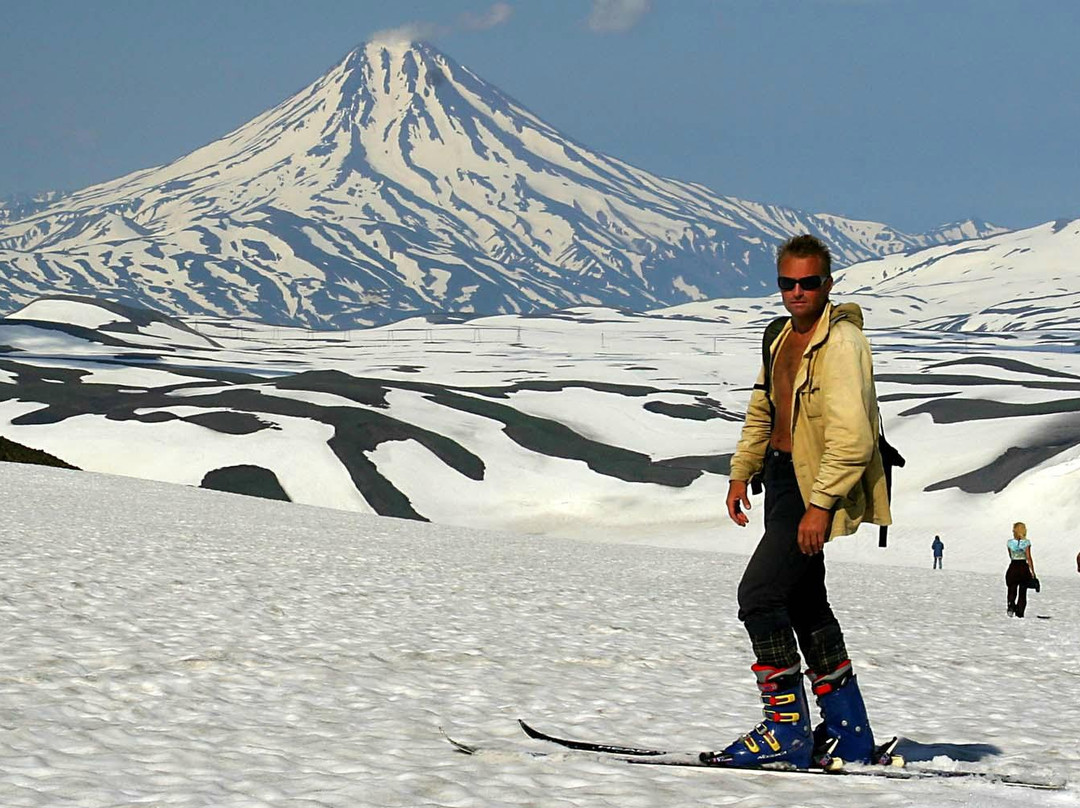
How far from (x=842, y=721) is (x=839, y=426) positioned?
1953 millimetres

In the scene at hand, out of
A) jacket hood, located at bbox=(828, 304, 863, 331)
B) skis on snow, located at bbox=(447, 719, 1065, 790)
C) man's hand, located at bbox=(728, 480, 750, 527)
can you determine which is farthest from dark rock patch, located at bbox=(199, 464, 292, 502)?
jacket hood, located at bbox=(828, 304, 863, 331)

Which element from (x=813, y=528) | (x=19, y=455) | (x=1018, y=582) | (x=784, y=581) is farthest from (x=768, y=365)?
(x=19, y=455)

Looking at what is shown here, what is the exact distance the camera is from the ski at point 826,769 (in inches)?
314

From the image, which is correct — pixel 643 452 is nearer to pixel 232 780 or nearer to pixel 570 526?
pixel 570 526

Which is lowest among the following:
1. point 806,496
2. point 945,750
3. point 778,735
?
→ point 945,750

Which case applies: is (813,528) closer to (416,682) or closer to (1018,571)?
(416,682)

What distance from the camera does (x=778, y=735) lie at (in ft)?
27.3

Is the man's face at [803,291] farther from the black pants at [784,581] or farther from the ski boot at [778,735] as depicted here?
the ski boot at [778,735]

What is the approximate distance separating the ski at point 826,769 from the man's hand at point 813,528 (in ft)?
4.55

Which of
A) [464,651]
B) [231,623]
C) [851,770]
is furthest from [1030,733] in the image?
[231,623]

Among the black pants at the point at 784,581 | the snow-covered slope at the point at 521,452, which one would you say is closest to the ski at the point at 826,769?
the black pants at the point at 784,581

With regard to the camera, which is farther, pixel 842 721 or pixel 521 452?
pixel 521 452

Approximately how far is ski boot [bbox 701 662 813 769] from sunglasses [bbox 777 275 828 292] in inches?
91.5

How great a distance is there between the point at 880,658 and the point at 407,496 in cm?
7412
